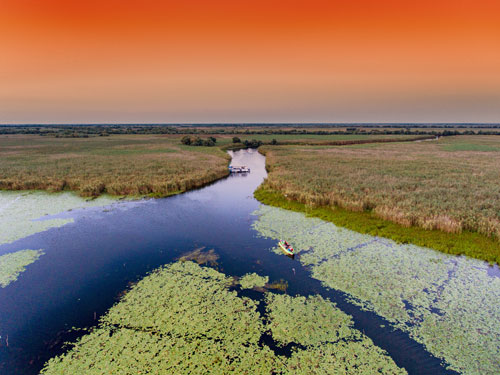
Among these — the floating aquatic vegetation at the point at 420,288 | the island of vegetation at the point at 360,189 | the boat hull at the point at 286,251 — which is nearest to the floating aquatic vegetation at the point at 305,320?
the floating aquatic vegetation at the point at 420,288

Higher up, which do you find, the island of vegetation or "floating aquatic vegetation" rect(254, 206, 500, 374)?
the island of vegetation

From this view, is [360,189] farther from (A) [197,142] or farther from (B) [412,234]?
(A) [197,142]

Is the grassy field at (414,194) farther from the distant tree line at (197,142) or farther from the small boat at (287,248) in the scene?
the distant tree line at (197,142)

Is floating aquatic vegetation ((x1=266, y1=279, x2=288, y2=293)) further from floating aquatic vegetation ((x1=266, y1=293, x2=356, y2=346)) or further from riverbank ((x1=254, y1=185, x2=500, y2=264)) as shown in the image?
riverbank ((x1=254, y1=185, x2=500, y2=264))

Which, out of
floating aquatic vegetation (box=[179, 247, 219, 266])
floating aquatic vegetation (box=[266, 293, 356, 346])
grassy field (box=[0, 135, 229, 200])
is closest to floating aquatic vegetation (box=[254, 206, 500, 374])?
floating aquatic vegetation (box=[266, 293, 356, 346])

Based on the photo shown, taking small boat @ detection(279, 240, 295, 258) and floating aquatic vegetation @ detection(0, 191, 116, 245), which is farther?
floating aquatic vegetation @ detection(0, 191, 116, 245)
